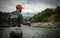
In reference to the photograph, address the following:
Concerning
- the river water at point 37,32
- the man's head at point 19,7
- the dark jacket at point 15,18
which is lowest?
the river water at point 37,32

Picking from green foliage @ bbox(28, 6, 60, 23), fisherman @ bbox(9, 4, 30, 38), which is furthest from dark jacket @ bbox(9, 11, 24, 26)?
green foliage @ bbox(28, 6, 60, 23)

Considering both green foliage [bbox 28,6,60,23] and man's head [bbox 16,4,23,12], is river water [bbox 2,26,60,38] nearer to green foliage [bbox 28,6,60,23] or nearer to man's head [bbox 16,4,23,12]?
green foliage [bbox 28,6,60,23]

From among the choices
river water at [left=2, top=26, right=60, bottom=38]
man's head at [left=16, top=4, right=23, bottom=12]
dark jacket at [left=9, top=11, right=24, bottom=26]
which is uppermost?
man's head at [left=16, top=4, right=23, bottom=12]

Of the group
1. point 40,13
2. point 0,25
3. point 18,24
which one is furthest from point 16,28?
point 40,13

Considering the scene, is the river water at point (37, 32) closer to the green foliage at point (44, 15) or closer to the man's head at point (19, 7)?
the green foliage at point (44, 15)

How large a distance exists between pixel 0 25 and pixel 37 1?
688 millimetres

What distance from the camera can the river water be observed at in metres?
2.36

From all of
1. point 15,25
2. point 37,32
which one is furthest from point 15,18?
point 37,32

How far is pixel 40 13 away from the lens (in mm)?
2422

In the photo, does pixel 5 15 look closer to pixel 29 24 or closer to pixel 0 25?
pixel 0 25

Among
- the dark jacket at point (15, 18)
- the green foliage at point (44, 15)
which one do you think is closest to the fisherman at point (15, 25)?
the dark jacket at point (15, 18)

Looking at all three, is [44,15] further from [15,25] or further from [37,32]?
[15,25]

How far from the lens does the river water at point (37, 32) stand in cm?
236

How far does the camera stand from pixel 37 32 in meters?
2.37
